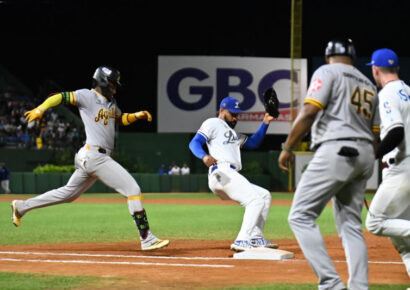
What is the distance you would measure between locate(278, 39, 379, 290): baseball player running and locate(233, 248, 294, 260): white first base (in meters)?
2.70

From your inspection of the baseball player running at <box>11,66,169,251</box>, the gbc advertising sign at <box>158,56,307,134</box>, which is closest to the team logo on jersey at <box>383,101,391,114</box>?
the baseball player running at <box>11,66,169,251</box>

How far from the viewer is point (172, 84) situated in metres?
33.6

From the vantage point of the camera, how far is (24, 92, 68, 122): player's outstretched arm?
8086mm

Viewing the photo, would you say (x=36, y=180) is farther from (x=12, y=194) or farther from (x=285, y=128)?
(x=285, y=128)

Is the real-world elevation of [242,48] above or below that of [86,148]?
above

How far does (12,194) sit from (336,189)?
24911mm

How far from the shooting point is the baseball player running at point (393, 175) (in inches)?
222

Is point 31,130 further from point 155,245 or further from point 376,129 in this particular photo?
point 376,129

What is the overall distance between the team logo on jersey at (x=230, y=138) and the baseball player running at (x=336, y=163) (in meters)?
3.52

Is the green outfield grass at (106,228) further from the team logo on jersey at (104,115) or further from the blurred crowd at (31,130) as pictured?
the blurred crowd at (31,130)

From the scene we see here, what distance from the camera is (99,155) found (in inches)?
330

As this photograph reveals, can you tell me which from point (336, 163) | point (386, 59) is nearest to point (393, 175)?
point (386, 59)

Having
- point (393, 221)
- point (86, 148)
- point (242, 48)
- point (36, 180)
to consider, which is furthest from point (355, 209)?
point (242, 48)

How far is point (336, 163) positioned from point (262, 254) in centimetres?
311
